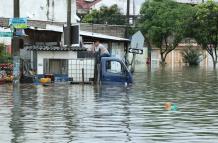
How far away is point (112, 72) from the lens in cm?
A: 3080

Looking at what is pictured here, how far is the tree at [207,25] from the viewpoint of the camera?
72000 mm

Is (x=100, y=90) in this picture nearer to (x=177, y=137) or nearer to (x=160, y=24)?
(x=177, y=137)

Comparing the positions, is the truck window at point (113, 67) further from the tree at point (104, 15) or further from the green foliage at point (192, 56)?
the green foliage at point (192, 56)

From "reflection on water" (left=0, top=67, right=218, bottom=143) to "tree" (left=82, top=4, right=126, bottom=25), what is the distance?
5994cm

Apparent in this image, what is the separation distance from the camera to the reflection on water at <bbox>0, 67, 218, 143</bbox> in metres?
13.0

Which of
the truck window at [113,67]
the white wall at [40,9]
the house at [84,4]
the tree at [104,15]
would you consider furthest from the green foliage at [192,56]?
the truck window at [113,67]

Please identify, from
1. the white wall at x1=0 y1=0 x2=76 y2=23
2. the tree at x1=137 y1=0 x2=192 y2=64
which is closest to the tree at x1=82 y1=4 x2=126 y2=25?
the tree at x1=137 y1=0 x2=192 y2=64

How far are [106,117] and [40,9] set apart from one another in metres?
41.7

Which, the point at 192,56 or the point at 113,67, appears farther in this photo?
the point at 192,56

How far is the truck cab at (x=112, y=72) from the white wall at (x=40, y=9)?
79.4ft

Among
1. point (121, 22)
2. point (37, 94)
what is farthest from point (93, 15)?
point (37, 94)

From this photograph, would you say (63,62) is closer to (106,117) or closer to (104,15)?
(106,117)

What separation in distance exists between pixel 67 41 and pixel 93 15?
58379 mm

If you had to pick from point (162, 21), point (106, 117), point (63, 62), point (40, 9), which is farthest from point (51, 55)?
point (162, 21)
